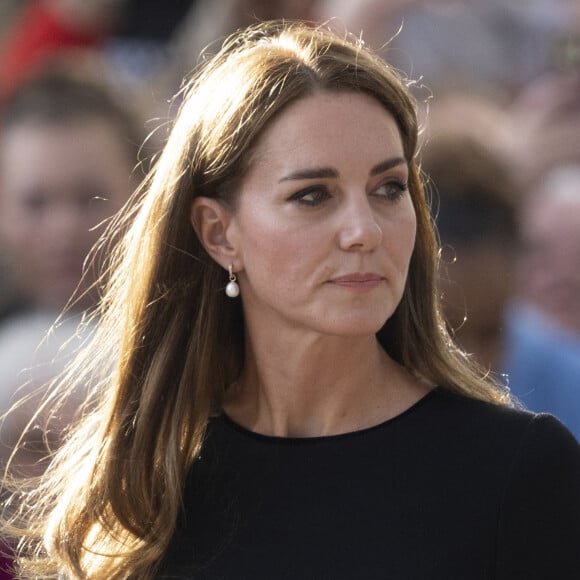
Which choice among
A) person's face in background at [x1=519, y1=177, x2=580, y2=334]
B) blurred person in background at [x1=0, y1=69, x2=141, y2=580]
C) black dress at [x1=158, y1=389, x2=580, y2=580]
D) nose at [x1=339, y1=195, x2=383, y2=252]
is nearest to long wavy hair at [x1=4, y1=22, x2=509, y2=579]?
black dress at [x1=158, y1=389, x2=580, y2=580]

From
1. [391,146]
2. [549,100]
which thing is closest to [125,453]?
[391,146]

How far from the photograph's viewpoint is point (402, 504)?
2674mm

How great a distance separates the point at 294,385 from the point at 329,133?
22.1 inches

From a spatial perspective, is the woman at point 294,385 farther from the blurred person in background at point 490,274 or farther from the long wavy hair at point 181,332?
the blurred person in background at point 490,274

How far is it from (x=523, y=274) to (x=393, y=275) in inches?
87.3

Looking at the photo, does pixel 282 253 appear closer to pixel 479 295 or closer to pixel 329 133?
pixel 329 133

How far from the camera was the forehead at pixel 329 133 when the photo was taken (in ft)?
8.85

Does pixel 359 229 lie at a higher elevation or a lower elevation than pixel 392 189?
lower

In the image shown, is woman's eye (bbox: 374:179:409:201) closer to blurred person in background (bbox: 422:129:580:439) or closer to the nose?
the nose

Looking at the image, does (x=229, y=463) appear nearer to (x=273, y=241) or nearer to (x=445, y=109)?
(x=273, y=241)

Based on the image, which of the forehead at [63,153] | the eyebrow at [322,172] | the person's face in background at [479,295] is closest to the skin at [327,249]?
the eyebrow at [322,172]

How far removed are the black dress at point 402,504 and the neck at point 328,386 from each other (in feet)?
0.14

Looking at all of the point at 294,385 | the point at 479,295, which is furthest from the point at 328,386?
the point at 479,295

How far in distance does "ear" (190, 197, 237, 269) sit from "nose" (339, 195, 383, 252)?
0.30 m
